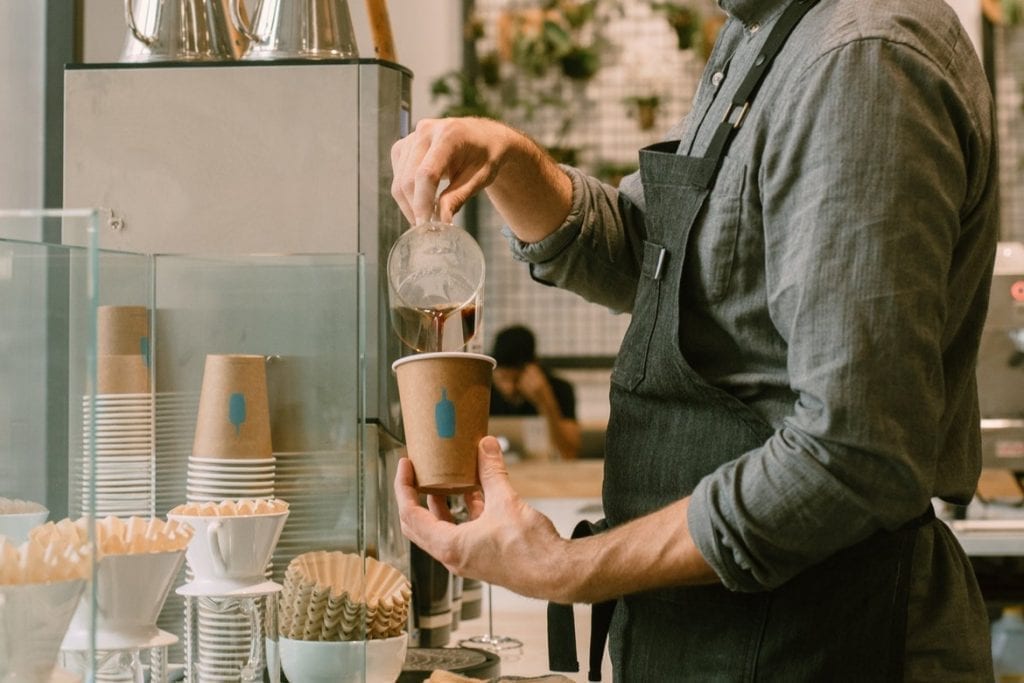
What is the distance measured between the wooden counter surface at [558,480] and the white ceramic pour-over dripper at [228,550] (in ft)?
8.92

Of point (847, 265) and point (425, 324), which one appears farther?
point (425, 324)

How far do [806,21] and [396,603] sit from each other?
2.39ft

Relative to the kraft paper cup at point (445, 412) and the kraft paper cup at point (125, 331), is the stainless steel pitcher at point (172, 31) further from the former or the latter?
the kraft paper cup at point (445, 412)

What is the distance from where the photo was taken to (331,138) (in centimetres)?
164

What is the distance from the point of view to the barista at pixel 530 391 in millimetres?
5293

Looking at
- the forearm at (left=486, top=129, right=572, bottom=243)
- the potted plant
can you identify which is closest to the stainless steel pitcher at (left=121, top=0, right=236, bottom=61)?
the forearm at (left=486, top=129, right=572, bottom=243)

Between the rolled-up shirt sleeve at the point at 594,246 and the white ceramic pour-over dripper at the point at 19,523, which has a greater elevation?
the rolled-up shirt sleeve at the point at 594,246

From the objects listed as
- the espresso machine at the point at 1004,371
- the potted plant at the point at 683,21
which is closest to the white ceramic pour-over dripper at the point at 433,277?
the espresso machine at the point at 1004,371

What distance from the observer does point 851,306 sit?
984 mm

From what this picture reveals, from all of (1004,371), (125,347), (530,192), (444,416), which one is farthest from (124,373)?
(1004,371)

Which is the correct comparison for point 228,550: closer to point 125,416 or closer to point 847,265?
point 125,416

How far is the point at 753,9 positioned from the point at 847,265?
397 millimetres

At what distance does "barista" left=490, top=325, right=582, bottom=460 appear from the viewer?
17.4 feet

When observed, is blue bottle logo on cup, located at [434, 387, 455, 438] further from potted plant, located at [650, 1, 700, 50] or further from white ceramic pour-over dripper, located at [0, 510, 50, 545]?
potted plant, located at [650, 1, 700, 50]
